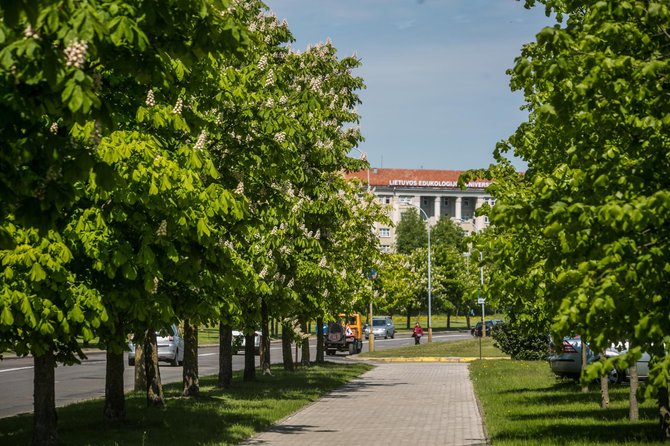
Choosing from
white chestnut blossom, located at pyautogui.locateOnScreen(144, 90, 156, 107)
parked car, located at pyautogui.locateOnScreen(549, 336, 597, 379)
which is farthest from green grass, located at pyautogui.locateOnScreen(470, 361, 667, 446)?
white chestnut blossom, located at pyautogui.locateOnScreen(144, 90, 156, 107)

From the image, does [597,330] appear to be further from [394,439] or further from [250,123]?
[250,123]

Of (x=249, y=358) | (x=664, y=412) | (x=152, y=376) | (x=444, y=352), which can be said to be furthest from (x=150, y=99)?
(x=444, y=352)

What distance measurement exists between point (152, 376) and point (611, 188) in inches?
513

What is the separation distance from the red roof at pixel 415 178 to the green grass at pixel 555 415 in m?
147

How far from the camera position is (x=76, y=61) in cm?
586

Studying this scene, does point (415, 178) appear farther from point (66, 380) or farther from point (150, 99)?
point (150, 99)

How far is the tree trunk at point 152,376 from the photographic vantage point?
2038cm

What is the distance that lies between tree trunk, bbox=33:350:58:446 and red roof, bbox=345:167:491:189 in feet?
531

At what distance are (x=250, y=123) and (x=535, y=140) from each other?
433cm

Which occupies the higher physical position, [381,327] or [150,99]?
[150,99]

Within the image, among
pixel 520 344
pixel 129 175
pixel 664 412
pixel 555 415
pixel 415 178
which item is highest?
pixel 415 178

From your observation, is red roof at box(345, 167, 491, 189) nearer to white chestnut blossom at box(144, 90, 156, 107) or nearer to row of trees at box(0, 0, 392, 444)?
row of trees at box(0, 0, 392, 444)

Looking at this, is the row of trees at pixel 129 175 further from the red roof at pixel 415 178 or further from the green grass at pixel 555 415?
the red roof at pixel 415 178

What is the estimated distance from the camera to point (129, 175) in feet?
38.2
